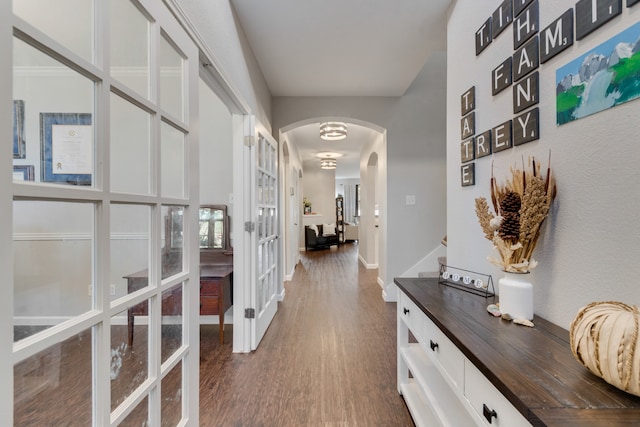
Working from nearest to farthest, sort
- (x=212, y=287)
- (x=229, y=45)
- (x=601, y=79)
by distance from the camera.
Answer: (x=601, y=79)
(x=229, y=45)
(x=212, y=287)

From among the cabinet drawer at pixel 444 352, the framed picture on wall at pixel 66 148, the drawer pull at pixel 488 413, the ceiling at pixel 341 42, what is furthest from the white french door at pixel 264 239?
the drawer pull at pixel 488 413

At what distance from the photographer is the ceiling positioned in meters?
2.10

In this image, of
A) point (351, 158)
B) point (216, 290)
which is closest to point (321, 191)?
point (351, 158)

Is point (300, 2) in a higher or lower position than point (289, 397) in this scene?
higher

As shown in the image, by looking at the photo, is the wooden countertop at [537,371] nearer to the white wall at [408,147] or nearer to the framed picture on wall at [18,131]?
the framed picture on wall at [18,131]

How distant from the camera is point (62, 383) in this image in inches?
28.0

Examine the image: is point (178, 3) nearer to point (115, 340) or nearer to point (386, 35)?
point (115, 340)

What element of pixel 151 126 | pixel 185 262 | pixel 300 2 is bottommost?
pixel 185 262

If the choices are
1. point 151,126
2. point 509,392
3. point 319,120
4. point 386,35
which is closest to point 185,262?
point 151,126

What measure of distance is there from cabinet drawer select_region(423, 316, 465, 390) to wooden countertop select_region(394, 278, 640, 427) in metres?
0.07

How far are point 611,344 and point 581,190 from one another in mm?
552

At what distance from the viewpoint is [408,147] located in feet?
12.2

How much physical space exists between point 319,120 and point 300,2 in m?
1.78

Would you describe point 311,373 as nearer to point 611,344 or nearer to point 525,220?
point 525,220
